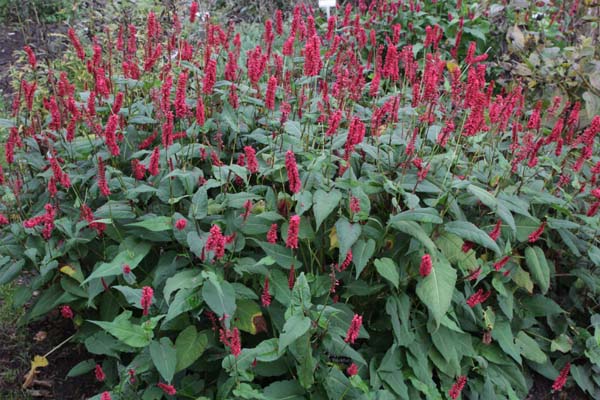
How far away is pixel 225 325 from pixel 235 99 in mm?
1200

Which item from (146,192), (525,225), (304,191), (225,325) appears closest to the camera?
(225,325)

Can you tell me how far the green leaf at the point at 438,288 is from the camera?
8.45ft

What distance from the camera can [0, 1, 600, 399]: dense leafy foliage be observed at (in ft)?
8.33

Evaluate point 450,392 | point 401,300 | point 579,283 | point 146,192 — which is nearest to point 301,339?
point 401,300

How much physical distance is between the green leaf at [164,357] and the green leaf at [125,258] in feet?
1.12

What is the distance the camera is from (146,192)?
2.86 metres

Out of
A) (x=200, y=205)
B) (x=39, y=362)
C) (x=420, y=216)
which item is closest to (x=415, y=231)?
(x=420, y=216)

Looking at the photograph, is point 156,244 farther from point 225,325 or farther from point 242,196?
point 225,325

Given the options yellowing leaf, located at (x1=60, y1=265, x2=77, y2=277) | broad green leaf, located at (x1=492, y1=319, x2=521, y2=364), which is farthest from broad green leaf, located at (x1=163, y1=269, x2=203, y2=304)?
broad green leaf, located at (x1=492, y1=319, x2=521, y2=364)

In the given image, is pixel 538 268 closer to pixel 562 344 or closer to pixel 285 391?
pixel 562 344

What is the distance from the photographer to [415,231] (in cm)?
258

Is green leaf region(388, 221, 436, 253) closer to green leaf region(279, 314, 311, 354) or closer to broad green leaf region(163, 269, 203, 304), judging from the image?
green leaf region(279, 314, 311, 354)

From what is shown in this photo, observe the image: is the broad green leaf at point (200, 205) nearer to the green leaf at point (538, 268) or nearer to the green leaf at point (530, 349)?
the green leaf at point (538, 268)

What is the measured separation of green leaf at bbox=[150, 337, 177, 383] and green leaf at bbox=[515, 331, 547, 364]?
5.74 feet
